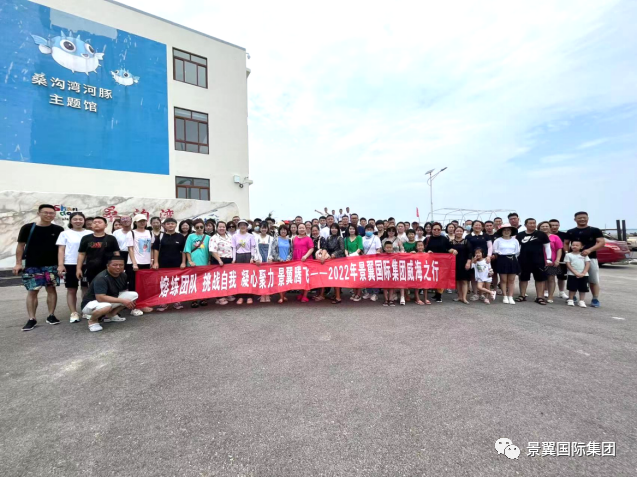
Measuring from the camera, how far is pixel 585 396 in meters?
2.46

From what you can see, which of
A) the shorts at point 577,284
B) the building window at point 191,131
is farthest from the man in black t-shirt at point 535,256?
the building window at point 191,131

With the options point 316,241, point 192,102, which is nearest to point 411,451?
point 316,241

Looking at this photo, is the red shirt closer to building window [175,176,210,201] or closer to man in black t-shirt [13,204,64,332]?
man in black t-shirt [13,204,64,332]

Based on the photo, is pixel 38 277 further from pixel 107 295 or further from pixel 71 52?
pixel 71 52

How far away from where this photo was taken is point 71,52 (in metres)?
11.5

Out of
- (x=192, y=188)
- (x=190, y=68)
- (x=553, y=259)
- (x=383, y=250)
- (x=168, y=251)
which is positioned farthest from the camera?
(x=190, y=68)

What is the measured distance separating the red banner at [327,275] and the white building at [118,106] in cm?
940

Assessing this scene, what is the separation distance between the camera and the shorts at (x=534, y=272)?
585 centimetres

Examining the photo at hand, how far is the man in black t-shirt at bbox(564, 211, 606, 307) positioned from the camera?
18.5 ft

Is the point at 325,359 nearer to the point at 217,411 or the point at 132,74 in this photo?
the point at 217,411

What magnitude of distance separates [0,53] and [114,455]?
51.3 feet

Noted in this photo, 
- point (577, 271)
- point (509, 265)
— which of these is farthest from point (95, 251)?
point (577, 271)

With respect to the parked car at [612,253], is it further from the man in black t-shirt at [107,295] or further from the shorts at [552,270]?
the man in black t-shirt at [107,295]

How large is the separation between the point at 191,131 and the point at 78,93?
4.28 meters
